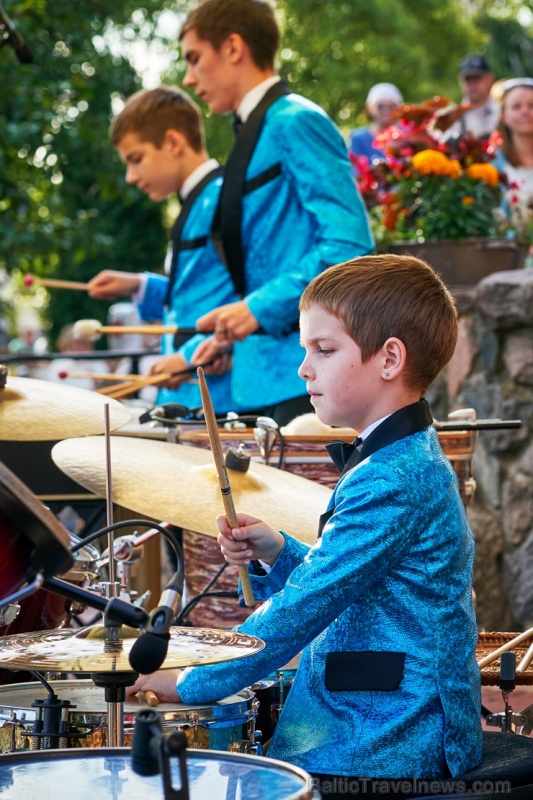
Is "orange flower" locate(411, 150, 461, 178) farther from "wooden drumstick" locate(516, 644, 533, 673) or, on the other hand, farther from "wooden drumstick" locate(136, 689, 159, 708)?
"wooden drumstick" locate(136, 689, 159, 708)

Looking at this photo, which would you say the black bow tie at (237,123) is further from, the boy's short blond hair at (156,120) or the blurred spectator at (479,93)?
the blurred spectator at (479,93)

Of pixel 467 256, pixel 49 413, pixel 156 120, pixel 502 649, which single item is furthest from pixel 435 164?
pixel 502 649

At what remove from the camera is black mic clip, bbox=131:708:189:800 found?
1223 mm

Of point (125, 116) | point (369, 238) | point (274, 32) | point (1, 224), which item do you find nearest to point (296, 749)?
point (369, 238)

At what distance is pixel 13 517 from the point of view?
1.25 m

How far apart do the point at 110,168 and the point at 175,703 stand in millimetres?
5990

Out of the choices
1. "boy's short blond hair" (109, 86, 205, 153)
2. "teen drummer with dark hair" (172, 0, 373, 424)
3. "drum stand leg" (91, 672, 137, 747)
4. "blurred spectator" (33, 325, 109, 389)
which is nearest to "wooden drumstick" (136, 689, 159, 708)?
"drum stand leg" (91, 672, 137, 747)

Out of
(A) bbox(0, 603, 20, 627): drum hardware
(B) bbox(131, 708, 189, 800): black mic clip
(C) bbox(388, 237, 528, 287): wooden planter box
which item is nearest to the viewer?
(B) bbox(131, 708, 189, 800): black mic clip

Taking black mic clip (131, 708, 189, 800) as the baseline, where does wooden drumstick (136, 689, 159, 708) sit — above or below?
below

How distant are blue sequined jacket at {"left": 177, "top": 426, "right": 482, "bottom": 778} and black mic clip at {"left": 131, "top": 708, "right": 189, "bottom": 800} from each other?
65 cm

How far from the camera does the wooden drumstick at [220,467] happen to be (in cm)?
183

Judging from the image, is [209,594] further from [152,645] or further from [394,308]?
[152,645]

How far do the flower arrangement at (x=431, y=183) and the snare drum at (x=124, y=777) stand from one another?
3.90 meters

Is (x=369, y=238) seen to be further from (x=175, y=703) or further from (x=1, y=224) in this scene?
(x=1, y=224)
